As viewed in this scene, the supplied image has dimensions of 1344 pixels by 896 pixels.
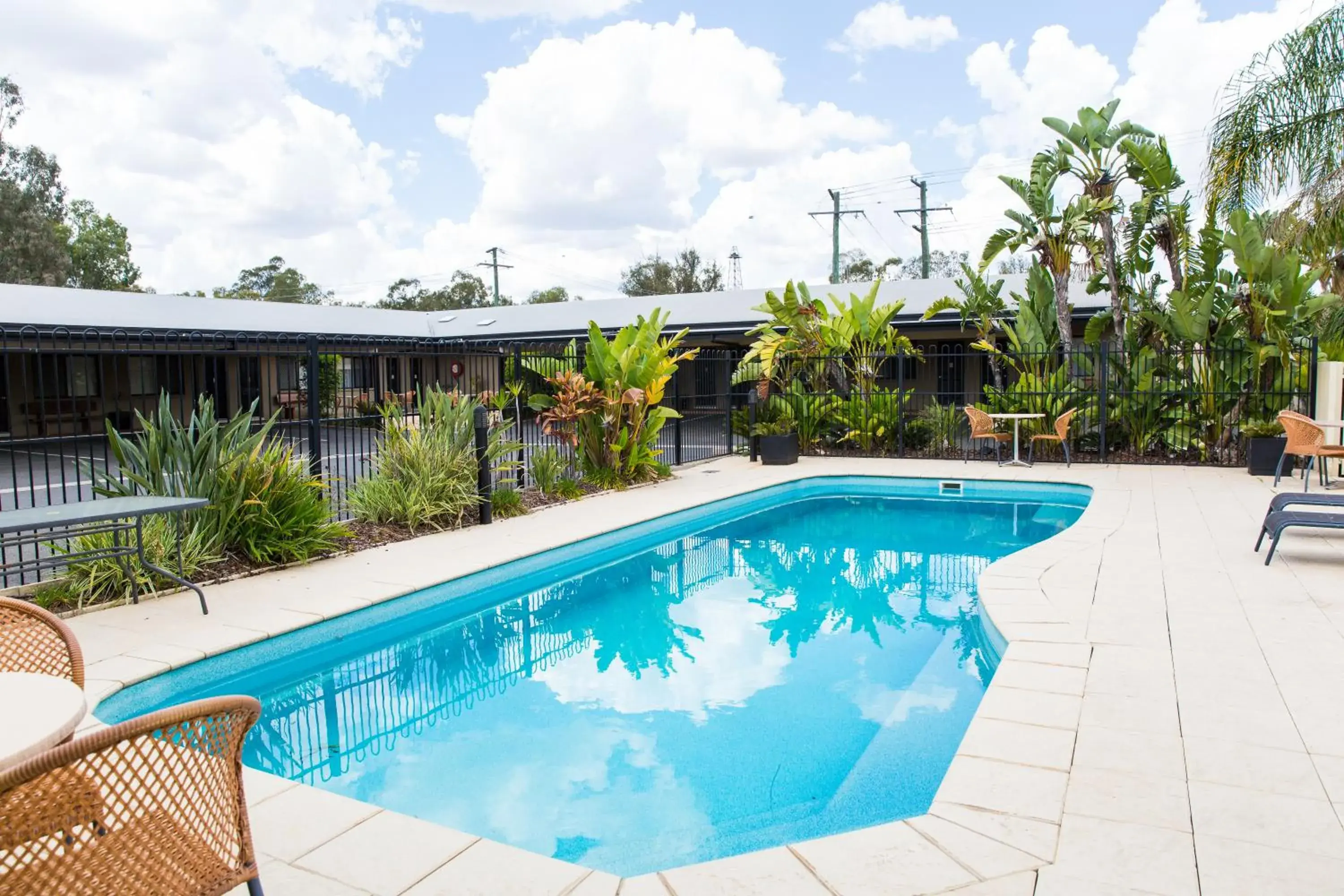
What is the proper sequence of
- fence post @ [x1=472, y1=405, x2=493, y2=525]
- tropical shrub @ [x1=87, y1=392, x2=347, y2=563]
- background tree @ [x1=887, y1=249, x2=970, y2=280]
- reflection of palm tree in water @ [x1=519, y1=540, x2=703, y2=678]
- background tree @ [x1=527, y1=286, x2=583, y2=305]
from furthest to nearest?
background tree @ [x1=527, y1=286, x2=583, y2=305], background tree @ [x1=887, y1=249, x2=970, y2=280], fence post @ [x1=472, y1=405, x2=493, y2=525], tropical shrub @ [x1=87, y1=392, x2=347, y2=563], reflection of palm tree in water @ [x1=519, y1=540, x2=703, y2=678]

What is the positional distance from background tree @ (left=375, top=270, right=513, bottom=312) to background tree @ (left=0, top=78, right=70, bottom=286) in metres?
18.9

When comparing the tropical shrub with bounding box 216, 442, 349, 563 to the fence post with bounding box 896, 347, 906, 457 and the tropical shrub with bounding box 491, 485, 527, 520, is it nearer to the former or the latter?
the tropical shrub with bounding box 491, 485, 527, 520

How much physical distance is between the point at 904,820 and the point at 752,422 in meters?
10.7

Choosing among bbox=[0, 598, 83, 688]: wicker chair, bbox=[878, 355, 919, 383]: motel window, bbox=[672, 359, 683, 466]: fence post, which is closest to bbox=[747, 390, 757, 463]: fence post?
bbox=[672, 359, 683, 466]: fence post

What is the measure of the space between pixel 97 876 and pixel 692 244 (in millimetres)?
48445

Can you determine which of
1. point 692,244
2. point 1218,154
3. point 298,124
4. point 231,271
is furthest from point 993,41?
point 231,271

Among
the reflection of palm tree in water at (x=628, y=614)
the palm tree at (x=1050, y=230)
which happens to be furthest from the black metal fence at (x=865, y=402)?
the reflection of palm tree in water at (x=628, y=614)

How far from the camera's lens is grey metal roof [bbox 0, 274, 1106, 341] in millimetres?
15438

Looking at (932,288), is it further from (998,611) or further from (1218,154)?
(998,611)

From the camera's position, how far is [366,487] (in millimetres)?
8078

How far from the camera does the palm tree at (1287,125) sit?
10266mm

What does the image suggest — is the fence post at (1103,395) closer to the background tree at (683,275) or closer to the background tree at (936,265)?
the background tree at (683,275)

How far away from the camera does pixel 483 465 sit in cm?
859

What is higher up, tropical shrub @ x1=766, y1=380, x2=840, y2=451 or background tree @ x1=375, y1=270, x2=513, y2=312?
background tree @ x1=375, y1=270, x2=513, y2=312
